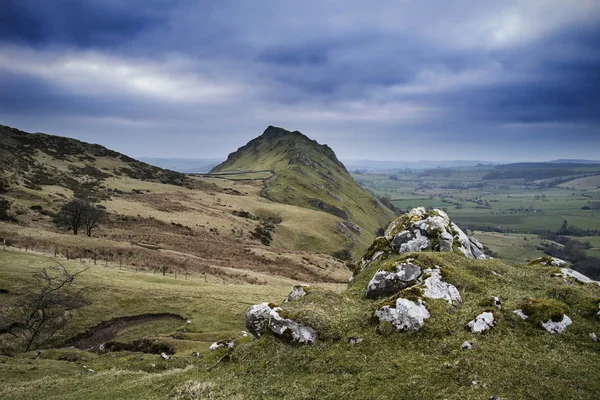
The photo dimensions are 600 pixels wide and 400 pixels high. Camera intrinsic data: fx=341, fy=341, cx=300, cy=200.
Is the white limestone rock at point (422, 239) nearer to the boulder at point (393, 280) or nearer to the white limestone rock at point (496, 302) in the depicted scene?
the boulder at point (393, 280)

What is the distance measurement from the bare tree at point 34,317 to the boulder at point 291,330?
2316 centimetres

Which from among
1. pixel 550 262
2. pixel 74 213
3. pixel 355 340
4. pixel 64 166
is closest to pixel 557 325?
pixel 355 340

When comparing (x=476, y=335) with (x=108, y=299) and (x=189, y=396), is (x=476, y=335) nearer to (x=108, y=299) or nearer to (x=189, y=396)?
(x=189, y=396)

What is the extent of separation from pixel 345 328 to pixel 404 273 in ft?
23.2

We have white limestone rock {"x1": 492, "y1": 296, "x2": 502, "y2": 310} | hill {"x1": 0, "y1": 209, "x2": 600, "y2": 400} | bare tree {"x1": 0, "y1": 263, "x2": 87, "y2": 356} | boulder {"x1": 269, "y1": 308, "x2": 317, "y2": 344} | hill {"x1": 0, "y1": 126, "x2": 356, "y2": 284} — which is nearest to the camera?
hill {"x1": 0, "y1": 209, "x2": 600, "y2": 400}

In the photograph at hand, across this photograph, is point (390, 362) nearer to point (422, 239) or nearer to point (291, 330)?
point (291, 330)

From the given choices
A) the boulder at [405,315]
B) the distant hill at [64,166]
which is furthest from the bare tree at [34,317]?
the distant hill at [64,166]

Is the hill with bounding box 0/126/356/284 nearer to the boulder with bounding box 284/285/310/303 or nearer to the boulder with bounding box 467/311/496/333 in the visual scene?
the boulder with bounding box 284/285/310/303

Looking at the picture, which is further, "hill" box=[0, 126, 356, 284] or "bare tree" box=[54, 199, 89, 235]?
"bare tree" box=[54, 199, 89, 235]

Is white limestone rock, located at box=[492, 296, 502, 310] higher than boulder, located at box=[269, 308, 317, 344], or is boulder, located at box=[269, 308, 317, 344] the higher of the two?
white limestone rock, located at box=[492, 296, 502, 310]

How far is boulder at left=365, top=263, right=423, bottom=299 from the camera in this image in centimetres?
2492

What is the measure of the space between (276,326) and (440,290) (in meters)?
11.0

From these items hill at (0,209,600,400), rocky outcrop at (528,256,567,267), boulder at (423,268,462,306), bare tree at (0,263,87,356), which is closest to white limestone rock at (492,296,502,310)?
hill at (0,209,600,400)

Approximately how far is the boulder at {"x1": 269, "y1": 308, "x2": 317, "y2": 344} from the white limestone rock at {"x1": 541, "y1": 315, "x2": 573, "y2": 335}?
42.2ft
